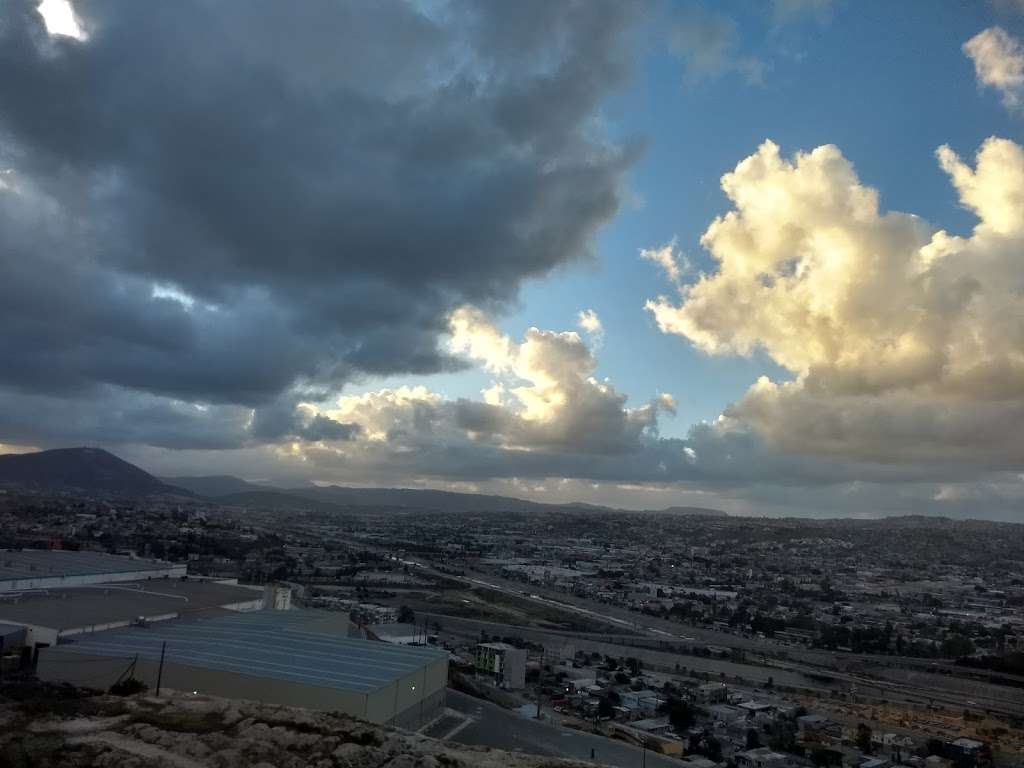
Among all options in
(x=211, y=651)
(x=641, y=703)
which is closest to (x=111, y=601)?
(x=211, y=651)

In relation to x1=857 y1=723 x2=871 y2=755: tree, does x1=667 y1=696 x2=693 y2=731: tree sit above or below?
above

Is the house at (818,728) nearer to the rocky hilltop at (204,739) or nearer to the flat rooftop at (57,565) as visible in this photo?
the rocky hilltop at (204,739)

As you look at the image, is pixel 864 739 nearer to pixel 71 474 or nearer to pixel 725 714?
pixel 725 714

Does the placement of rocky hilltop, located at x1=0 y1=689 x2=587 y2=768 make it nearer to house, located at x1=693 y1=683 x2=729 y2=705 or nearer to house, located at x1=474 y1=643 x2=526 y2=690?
house, located at x1=474 y1=643 x2=526 y2=690

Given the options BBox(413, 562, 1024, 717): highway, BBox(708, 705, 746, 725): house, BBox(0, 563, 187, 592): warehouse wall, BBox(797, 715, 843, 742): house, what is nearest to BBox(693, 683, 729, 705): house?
BBox(708, 705, 746, 725): house

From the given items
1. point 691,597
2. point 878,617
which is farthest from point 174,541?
point 878,617

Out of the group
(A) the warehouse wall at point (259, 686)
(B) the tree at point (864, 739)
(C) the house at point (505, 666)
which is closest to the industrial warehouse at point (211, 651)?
(A) the warehouse wall at point (259, 686)

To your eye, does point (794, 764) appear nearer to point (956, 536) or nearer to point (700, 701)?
point (700, 701)
